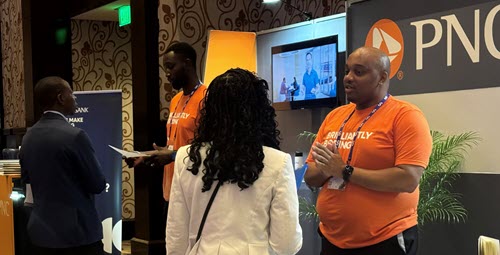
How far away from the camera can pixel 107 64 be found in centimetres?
717

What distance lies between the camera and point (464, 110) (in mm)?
2766

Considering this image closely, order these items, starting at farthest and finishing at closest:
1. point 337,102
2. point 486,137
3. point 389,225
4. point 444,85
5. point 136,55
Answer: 1. point 136,55
2. point 337,102
3. point 444,85
4. point 486,137
5. point 389,225

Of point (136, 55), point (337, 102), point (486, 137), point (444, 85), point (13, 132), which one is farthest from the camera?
point (13, 132)

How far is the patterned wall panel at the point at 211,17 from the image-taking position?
4.68 m

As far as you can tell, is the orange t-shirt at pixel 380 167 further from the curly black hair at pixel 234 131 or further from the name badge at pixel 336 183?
the curly black hair at pixel 234 131

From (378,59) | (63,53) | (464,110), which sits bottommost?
(464,110)

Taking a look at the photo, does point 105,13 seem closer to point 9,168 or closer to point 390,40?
point 9,168

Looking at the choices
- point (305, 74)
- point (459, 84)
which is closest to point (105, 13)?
point (305, 74)

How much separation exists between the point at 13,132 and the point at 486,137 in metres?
5.53

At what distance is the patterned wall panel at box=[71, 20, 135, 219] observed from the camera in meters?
6.99

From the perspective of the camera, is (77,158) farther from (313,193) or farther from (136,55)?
(136,55)

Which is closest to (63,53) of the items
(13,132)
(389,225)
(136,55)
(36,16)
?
(36,16)

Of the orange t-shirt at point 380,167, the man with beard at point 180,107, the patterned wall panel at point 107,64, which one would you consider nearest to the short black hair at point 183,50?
the man with beard at point 180,107

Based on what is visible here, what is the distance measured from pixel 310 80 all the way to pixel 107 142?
1614 mm
